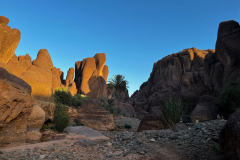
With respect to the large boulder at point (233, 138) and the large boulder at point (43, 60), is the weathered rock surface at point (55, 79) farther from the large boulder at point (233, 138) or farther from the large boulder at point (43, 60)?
the large boulder at point (233, 138)

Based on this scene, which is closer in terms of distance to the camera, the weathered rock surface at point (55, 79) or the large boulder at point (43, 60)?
the large boulder at point (43, 60)

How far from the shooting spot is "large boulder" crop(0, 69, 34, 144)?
5645 mm

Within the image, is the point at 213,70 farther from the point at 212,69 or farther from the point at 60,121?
the point at 60,121

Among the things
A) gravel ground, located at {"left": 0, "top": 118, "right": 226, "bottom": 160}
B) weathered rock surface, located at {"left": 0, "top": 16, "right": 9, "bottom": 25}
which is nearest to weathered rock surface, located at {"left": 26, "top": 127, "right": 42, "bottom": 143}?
gravel ground, located at {"left": 0, "top": 118, "right": 226, "bottom": 160}

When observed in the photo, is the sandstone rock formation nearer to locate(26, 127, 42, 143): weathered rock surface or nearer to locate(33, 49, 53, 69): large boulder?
locate(33, 49, 53, 69): large boulder

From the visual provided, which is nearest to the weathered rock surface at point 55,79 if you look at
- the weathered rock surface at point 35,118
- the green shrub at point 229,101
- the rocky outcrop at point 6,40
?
the rocky outcrop at point 6,40

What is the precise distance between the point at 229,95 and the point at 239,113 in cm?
1293

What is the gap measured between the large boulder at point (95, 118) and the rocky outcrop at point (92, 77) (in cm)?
3191

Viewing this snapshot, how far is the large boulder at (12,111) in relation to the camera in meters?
5.64

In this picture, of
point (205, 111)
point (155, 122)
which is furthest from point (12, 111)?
point (205, 111)

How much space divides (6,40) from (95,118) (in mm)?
8517

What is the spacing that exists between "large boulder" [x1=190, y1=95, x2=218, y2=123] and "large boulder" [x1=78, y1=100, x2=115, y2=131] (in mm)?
6634

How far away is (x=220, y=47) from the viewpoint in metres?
26.5

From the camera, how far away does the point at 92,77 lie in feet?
162
